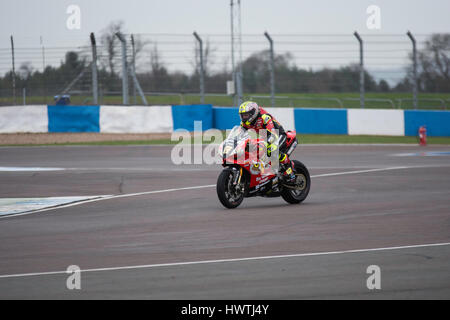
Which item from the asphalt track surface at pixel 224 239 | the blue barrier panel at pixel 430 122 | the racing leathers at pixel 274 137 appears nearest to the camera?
the asphalt track surface at pixel 224 239

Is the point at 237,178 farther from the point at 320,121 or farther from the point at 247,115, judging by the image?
the point at 320,121

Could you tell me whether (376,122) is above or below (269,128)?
above

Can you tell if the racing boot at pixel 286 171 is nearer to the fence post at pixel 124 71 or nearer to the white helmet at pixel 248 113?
the white helmet at pixel 248 113

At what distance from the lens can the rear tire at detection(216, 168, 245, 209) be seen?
10.7 meters

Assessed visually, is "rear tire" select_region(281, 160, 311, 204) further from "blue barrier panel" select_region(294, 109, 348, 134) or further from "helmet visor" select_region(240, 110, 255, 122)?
"blue barrier panel" select_region(294, 109, 348, 134)

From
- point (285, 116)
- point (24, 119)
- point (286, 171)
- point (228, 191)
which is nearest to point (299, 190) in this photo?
point (286, 171)

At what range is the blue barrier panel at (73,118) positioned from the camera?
2506 cm

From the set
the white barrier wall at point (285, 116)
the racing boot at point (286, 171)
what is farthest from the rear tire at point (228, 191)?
the white barrier wall at point (285, 116)

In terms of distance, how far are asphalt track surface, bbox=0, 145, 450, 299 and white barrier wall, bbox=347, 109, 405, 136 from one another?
9.14 metres

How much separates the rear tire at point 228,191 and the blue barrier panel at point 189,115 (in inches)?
576

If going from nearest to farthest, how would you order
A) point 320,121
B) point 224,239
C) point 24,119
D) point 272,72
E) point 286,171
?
1. point 224,239
2. point 286,171
3. point 24,119
4. point 320,121
5. point 272,72

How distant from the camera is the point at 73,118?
25188mm

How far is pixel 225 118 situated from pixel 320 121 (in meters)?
3.21

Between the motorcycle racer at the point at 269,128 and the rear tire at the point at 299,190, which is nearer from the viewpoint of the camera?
the motorcycle racer at the point at 269,128
